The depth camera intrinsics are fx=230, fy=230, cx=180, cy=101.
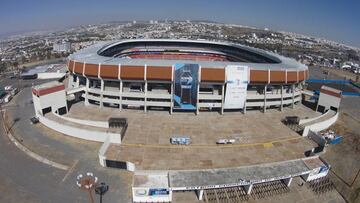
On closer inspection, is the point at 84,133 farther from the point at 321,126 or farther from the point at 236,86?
the point at 321,126

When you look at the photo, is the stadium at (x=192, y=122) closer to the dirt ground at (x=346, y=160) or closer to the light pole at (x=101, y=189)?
the dirt ground at (x=346, y=160)

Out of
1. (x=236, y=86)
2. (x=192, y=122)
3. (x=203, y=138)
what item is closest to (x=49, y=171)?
(x=203, y=138)

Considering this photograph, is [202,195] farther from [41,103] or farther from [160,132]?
[41,103]

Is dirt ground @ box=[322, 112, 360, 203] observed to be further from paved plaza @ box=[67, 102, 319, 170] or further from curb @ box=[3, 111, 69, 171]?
curb @ box=[3, 111, 69, 171]

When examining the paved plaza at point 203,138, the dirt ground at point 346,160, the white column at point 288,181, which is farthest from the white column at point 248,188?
the dirt ground at point 346,160

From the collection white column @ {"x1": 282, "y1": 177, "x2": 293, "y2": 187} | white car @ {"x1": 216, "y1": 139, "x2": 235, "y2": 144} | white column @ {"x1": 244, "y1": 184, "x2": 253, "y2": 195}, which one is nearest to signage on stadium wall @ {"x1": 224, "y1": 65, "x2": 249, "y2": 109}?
white car @ {"x1": 216, "y1": 139, "x2": 235, "y2": 144}

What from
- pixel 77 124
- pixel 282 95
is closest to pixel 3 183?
pixel 77 124
